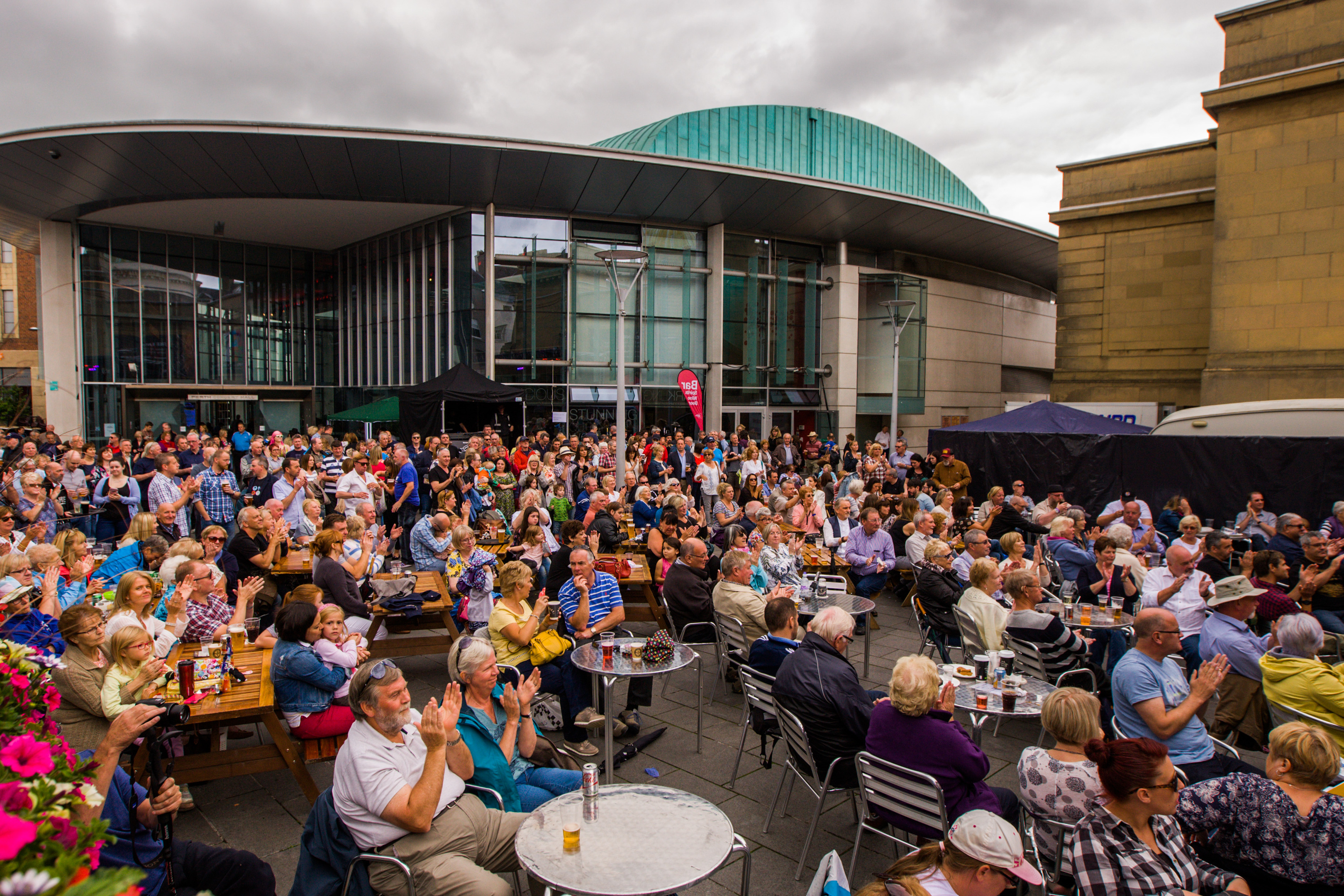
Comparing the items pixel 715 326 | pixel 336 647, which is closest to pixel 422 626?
pixel 336 647

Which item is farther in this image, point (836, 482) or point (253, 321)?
point (253, 321)

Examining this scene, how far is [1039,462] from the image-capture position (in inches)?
567

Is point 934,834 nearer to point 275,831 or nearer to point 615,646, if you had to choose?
point 615,646

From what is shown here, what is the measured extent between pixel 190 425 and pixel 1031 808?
27.6 m

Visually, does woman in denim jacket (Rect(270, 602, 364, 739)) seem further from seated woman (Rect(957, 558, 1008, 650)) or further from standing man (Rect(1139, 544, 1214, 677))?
standing man (Rect(1139, 544, 1214, 677))

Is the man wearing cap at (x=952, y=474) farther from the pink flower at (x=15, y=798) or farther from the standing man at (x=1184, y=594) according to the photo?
the pink flower at (x=15, y=798)

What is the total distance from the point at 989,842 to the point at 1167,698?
99.8 inches

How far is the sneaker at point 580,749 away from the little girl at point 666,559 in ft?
A: 7.87

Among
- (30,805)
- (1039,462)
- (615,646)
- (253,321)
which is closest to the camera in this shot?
(30,805)

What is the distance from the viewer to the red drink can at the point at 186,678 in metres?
4.16

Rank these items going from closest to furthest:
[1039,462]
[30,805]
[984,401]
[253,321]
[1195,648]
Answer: [30,805] < [1195,648] < [1039,462] < [253,321] < [984,401]

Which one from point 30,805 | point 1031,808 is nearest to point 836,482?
point 1031,808

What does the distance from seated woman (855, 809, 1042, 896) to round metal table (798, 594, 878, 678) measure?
4029 millimetres

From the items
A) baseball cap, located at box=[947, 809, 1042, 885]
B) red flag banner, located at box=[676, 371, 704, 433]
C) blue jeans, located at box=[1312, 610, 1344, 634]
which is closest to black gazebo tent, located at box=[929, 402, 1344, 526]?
red flag banner, located at box=[676, 371, 704, 433]
